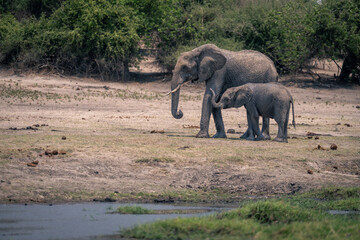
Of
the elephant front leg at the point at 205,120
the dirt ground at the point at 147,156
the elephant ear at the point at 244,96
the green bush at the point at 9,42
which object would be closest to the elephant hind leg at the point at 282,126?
the dirt ground at the point at 147,156

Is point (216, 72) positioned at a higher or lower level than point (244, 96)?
higher

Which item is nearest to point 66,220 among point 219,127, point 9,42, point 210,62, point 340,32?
point 219,127

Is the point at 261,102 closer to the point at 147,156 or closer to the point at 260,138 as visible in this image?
the point at 260,138

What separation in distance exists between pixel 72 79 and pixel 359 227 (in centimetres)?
1928

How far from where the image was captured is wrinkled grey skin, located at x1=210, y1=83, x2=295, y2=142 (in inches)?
509

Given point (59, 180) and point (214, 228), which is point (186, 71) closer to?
point (59, 180)

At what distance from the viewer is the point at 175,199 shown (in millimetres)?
8359

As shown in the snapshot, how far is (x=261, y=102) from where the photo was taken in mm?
13047

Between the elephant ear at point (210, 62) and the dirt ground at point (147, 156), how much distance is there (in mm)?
1502

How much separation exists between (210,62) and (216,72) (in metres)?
0.30

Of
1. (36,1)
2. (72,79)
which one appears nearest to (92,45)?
(72,79)

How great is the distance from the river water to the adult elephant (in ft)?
19.2

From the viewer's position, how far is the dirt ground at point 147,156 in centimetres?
867

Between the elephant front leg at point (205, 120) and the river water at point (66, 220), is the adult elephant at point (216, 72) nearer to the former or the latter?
the elephant front leg at point (205, 120)
